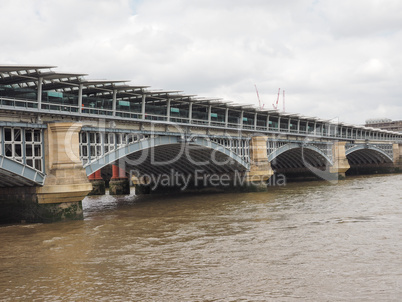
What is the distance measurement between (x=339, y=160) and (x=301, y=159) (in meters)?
4.87

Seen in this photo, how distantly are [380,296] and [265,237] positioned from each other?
25.9ft

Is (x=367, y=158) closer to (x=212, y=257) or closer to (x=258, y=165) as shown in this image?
(x=258, y=165)

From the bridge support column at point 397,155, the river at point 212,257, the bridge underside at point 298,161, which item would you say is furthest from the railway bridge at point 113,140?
the bridge support column at point 397,155

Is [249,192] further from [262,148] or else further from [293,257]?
[293,257]

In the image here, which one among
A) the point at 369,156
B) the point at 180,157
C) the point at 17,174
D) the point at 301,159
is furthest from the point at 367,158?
the point at 17,174

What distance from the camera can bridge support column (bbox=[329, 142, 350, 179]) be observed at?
57.9 metres

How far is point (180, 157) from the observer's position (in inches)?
1554

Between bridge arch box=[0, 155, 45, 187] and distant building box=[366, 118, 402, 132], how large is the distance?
151 meters

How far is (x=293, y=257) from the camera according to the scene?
14.2 metres

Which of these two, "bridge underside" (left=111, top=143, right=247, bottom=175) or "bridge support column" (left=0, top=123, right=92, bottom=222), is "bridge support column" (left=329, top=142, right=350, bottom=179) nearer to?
"bridge underside" (left=111, top=143, right=247, bottom=175)

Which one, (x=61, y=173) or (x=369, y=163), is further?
(x=369, y=163)

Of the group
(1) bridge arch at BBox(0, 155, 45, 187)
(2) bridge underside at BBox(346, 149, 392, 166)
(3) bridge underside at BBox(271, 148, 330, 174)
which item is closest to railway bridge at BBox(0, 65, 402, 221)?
(1) bridge arch at BBox(0, 155, 45, 187)

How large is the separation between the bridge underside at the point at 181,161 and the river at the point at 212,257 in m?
11.3

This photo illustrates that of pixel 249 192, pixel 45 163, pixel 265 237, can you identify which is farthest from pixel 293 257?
pixel 249 192
